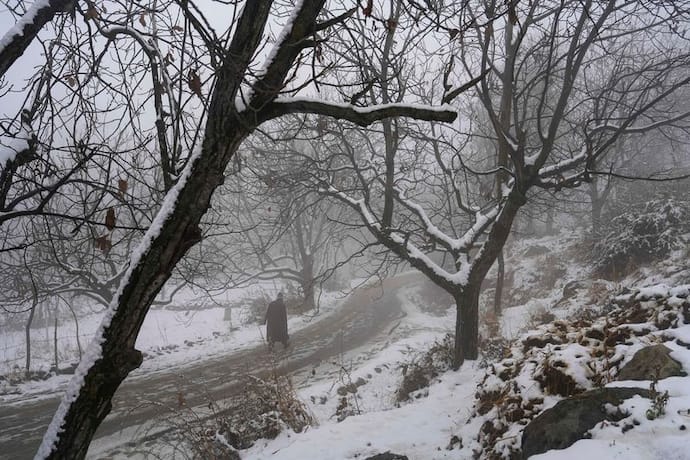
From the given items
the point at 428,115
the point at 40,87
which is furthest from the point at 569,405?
the point at 40,87

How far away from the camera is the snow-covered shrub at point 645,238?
11.2 metres

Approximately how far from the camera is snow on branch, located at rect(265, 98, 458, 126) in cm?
247

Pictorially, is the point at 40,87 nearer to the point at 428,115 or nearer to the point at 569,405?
the point at 428,115

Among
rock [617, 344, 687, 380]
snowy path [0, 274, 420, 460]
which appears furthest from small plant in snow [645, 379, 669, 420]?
snowy path [0, 274, 420, 460]

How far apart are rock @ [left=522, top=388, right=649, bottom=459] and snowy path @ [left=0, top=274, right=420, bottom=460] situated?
3.71 metres

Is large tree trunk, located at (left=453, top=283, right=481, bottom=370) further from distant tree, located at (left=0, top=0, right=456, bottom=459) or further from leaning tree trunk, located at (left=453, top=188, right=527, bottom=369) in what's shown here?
distant tree, located at (left=0, top=0, right=456, bottom=459)

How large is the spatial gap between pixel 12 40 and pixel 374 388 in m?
7.98

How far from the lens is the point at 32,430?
25.7 ft

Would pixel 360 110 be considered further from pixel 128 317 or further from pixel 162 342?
pixel 162 342

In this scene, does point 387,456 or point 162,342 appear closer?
point 387,456

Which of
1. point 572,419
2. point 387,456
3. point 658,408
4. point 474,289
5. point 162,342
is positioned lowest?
point 387,456

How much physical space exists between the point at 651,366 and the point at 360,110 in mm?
3395

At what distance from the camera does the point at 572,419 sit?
10.5 ft

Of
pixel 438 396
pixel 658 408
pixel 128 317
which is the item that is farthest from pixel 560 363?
pixel 128 317
